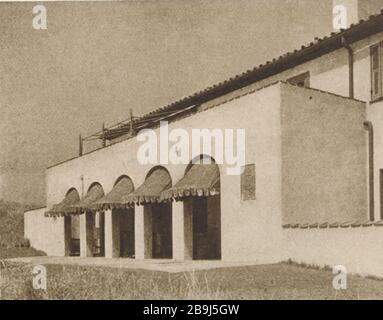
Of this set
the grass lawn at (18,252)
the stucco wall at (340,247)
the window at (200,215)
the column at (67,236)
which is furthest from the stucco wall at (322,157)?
the grass lawn at (18,252)

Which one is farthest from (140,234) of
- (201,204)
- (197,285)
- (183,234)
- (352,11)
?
(352,11)

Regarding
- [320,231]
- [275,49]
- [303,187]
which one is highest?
[275,49]

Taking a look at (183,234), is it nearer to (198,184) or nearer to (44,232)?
(198,184)

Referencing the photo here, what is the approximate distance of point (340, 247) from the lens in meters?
14.2

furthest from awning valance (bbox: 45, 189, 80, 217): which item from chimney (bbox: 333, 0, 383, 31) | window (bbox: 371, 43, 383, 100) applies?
Result: window (bbox: 371, 43, 383, 100)

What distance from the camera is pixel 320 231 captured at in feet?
48.3

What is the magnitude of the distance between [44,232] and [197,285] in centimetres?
2047

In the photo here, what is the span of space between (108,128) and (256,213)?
45.6ft

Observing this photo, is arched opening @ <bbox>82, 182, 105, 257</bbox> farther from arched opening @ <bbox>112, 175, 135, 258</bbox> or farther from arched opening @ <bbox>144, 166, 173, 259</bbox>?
arched opening @ <bbox>144, 166, 173, 259</bbox>

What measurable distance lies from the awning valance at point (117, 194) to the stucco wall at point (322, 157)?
8079mm

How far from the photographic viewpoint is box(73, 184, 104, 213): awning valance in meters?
24.8

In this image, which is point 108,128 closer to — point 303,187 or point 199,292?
point 303,187

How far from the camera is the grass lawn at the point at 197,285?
10461mm

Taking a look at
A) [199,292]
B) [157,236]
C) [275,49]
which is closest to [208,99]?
[275,49]
